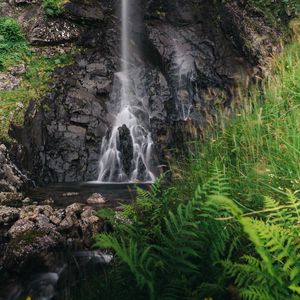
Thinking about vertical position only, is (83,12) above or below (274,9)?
above

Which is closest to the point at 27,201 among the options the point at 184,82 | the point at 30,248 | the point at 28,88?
the point at 30,248

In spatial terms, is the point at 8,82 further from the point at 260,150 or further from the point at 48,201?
the point at 260,150

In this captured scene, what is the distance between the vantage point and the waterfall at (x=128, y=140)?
10961mm

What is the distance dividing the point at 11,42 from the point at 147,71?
16.3 feet

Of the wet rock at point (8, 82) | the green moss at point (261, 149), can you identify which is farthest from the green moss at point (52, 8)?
the green moss at point (261, 149)

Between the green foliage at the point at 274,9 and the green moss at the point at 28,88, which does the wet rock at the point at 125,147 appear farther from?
the green foliage at the point at 274,9

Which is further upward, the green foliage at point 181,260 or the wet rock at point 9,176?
the wet rock at point 9,176

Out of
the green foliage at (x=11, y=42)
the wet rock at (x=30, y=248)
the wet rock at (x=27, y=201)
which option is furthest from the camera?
the green foliage at (x=11, y=42)

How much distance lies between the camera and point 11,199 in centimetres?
730

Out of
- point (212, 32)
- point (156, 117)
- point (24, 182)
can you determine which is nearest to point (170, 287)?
point (24, 182)

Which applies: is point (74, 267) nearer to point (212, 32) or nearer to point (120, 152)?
point (120, 152)

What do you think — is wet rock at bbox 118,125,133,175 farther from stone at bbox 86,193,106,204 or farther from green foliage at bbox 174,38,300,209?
green foliage at bbox 174,38,300,209

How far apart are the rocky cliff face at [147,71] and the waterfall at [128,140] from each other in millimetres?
249

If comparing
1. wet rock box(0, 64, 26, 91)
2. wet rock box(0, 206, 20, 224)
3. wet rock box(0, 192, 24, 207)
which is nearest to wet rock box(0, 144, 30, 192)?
wet rock box(0, 192, 24, 207)
